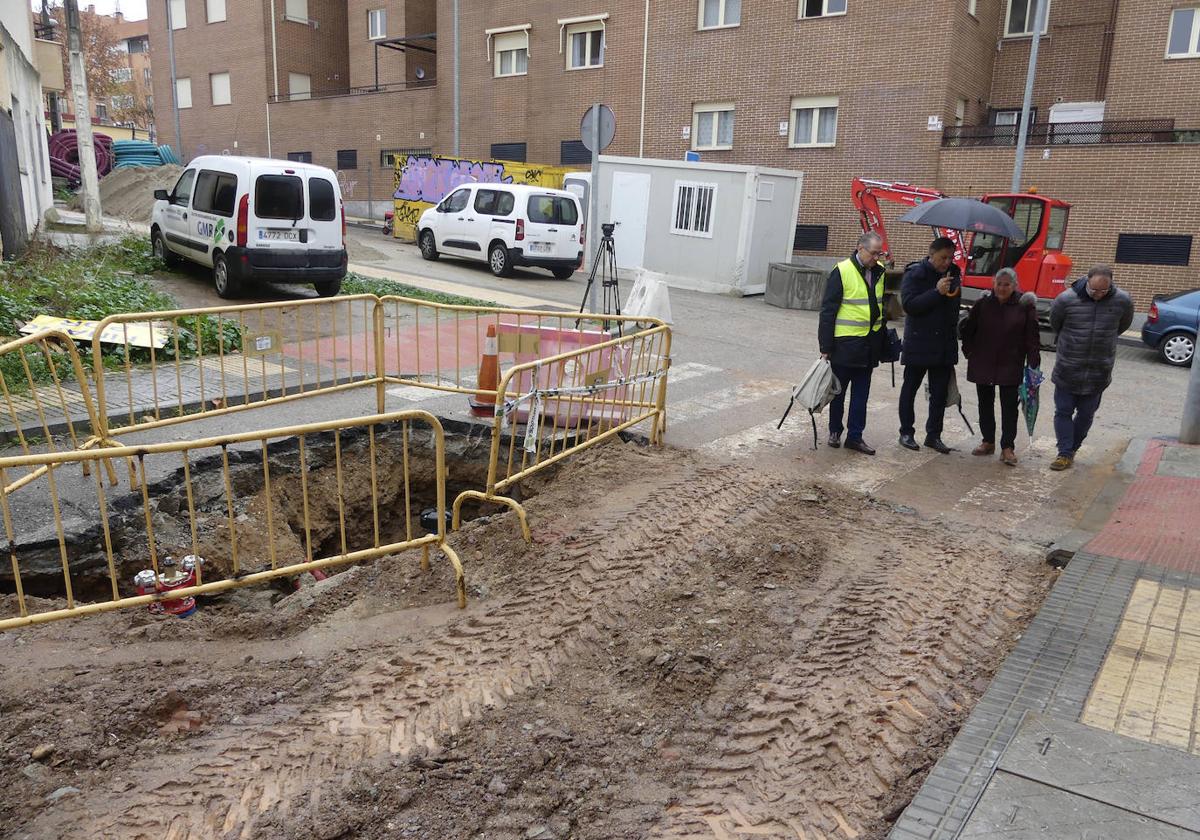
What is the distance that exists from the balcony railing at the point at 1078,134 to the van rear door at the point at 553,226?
9814 mm

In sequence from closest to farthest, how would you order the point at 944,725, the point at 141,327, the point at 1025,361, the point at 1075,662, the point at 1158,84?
1. the point at 944,725
2. the point at 1075,662
3. the point at 1025,361
4. the point at 141,327
5. the point at 1158,84

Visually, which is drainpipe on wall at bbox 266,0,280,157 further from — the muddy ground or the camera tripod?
the muddy ground

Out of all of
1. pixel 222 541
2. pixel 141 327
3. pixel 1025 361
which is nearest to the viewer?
pixel 222 541

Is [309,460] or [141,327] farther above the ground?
[141,327]

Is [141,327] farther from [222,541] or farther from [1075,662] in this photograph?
[1075,662]

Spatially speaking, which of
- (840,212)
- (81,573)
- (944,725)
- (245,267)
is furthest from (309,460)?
(840,212)

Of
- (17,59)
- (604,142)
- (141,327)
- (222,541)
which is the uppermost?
(17,59)

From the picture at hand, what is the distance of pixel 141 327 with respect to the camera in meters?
9.49

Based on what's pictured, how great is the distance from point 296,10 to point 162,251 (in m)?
Answer: 28.8

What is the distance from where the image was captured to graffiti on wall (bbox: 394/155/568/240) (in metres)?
25.1

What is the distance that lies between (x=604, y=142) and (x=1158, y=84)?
16.2 m

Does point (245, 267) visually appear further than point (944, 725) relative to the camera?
Yes

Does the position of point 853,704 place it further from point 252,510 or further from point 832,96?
point 832,96

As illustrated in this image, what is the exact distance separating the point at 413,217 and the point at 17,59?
10614 mm
